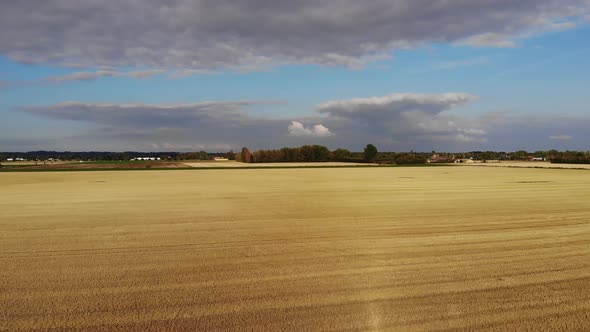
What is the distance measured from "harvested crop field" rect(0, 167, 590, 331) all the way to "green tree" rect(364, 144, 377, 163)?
268ft

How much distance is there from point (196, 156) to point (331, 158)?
34.5 meters

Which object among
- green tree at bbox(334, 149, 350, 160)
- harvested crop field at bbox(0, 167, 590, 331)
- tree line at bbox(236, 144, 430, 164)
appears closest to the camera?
harvested crop field at bbox(0, 167, 590, 331)

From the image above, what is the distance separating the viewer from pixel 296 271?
8.18 m

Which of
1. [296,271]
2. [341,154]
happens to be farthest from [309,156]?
[296,271]

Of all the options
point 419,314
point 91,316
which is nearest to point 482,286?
point 419,314

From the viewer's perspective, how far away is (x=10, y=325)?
18.9ft

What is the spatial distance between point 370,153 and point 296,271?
9134cm

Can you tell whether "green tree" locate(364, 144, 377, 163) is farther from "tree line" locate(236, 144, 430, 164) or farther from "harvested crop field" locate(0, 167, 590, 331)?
"harvested crop field" locate(0, 167, 590, 331)

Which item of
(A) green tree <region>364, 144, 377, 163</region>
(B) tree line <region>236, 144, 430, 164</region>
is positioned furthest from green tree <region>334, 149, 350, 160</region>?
(A) green tree <region>364, 144, 377, 163</region>

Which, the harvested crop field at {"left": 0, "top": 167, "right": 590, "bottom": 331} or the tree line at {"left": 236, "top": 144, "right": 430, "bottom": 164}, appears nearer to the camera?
the harvested crop field at {"left": 0, "top": 167, "right": 590, "bottom": 331}

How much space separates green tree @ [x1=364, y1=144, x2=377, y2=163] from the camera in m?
97.1

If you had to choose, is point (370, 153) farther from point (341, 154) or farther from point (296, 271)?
point (296, 271)

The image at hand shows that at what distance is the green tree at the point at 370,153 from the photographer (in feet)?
318

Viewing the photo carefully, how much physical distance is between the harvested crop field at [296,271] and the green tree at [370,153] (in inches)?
3217
